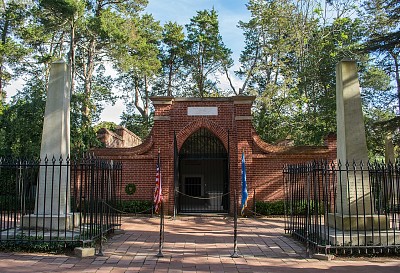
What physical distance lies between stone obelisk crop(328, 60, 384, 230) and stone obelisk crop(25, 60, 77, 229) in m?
6.06

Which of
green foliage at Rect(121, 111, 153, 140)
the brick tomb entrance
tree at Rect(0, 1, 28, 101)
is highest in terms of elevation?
tree at Rect(0, 1, 28, 101)

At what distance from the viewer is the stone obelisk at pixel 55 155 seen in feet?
26.9

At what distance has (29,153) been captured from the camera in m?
16.0

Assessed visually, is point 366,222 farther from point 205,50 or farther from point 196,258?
point 205,50

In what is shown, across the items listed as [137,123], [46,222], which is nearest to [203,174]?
[137,123]

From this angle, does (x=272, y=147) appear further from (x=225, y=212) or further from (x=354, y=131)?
(x=354, y=131)

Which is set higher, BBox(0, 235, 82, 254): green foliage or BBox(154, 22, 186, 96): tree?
BBox(154, 22, 186, 96): tree

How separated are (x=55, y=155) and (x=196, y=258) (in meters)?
4.10

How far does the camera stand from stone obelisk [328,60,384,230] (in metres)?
8.00

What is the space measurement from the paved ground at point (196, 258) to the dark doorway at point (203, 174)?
4.08 meters

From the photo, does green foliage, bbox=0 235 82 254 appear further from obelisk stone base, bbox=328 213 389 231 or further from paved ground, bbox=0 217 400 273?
obelisk stone base, bbox=328 213 389 231

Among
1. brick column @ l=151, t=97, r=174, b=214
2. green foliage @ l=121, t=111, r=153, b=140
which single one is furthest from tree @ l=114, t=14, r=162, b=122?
brick column @ l=151, t=97, r=174, b=214

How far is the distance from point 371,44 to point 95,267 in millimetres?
11408

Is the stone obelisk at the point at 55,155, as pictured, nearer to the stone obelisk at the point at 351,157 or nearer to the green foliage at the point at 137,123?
the stone obelisk at the point at 351,157
